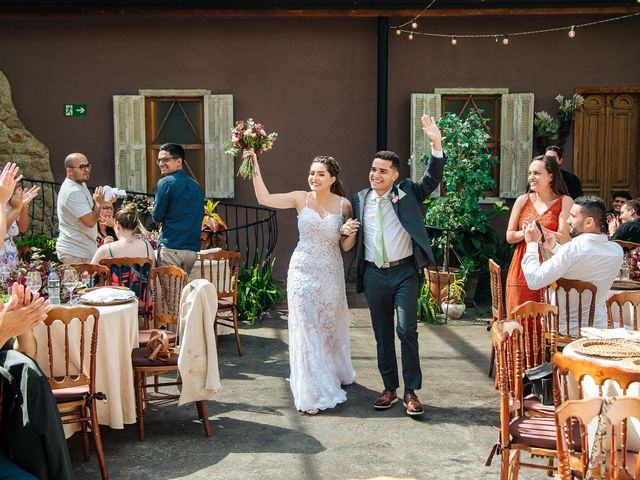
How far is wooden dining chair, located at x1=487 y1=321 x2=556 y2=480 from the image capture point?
12.6 feet

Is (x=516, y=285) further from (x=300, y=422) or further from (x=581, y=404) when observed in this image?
(x=581, y=404)

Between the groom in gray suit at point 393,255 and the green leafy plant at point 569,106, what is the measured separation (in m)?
5.62

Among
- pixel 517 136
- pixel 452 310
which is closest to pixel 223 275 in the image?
pixel 452 310

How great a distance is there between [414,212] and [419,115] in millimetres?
5305

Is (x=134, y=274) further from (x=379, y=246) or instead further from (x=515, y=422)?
(x=515, y=422)

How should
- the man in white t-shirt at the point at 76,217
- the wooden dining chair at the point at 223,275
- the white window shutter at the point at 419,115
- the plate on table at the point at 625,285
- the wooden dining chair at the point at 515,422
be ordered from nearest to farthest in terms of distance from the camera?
the wooden dining chair at the point at 515,422 < the plate on table at the point at 625,285 < the man in white t-shirt at the point at 76,217 < the wooden dining chair at the point at 223,275 < the white window shutter at the point at 419,115

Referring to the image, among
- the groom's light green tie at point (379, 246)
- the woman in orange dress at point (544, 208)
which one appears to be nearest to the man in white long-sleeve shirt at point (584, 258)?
the woman in orange dress at point (544, 208)

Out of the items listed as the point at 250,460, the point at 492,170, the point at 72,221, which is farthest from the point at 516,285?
the point at 492,170

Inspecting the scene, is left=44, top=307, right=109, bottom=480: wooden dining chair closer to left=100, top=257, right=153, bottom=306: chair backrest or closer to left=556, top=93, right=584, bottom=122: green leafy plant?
left=100, top=257, right=153, bottom=306: chair backrest

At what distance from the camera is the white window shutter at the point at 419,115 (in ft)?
35.6

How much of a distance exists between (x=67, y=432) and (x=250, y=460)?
1120mm

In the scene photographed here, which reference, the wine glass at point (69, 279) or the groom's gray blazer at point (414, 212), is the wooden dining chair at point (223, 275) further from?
the wine glass at point (69, 279)

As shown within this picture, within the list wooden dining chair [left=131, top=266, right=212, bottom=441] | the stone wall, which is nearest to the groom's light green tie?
wooden dining chair [left=131, top=266, right=212, bottom=441]

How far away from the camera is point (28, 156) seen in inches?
422
